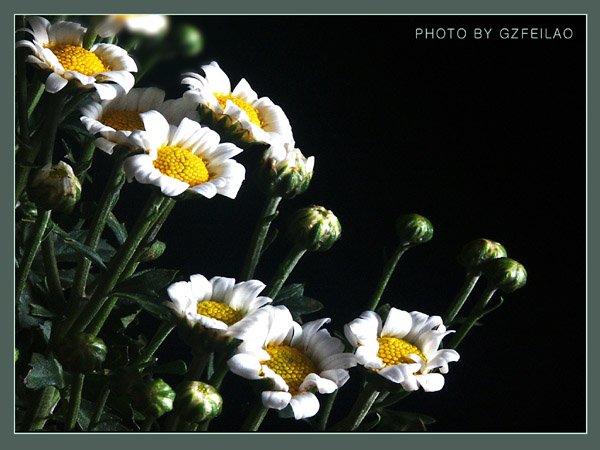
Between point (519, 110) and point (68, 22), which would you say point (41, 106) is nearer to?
point (68, 22)

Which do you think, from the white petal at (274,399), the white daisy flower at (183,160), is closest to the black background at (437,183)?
the white daisy flower at (183,160)

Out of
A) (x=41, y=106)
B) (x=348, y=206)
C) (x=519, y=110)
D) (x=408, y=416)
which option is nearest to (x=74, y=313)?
(x=41, y=106)

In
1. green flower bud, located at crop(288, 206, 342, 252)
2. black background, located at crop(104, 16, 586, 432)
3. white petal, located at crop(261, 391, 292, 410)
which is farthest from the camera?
black background, located at crop(104, 16, 586, 432)

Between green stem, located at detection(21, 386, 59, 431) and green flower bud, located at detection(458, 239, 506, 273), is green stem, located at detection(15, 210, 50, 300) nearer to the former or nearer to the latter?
green stem, located at detection(21, 386, 59, 431)

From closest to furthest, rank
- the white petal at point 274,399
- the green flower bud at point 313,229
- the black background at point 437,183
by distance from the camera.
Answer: the white petal at point 274,399 < the green flower bud at point 313,229 < the black background at point 437,183

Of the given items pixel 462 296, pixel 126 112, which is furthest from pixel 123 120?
pixel 462 296

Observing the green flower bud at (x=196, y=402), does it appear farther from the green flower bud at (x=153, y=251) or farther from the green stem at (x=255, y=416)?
the green flower bud at (x=153, y=251)

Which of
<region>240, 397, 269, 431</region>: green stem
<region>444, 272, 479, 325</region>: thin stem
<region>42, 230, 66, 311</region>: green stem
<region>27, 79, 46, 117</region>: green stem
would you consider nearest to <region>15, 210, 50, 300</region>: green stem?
<region>42, 230, 66, 311</region>: green stem
